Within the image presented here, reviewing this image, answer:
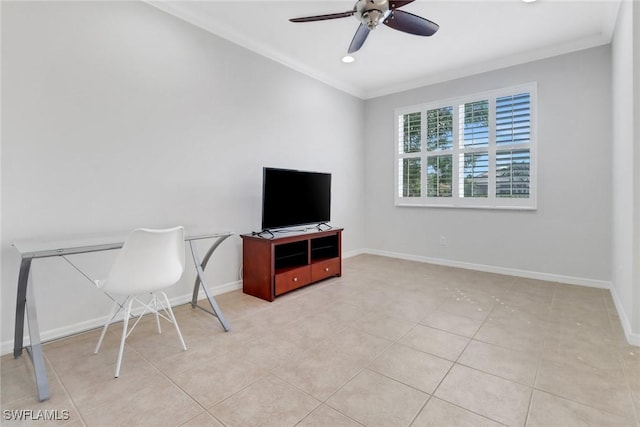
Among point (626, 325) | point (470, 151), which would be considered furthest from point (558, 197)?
point (626, 325)

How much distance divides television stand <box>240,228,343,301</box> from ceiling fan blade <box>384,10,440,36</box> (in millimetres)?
2121

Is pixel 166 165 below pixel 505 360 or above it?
above

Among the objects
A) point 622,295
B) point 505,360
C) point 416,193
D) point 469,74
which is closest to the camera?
point 505,360

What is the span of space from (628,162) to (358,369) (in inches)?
97.5

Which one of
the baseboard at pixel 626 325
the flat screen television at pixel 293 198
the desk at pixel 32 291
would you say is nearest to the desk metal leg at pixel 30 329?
the desk at pixel 32 291

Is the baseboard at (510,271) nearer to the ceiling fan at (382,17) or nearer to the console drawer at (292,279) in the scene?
the console drawer at (292,279)

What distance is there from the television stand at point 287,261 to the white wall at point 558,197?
1.75 metres

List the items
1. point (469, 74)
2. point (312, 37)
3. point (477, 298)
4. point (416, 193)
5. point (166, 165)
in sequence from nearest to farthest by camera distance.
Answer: point (166, 165) → point (477, 298) → point (312, 37) → point (469, 74) → point (416, 193)

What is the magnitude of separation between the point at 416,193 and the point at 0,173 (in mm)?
4511

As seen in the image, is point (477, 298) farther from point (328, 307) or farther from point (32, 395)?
point (32, 395)

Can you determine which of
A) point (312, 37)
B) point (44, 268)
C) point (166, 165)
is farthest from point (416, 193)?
point (44, 268)

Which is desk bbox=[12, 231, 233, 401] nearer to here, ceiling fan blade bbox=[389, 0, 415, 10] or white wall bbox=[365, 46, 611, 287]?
ceiling fan blade bbox=[389, 0, 415, 10]

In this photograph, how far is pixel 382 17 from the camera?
7.58 ft

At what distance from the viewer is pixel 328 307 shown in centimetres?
287
